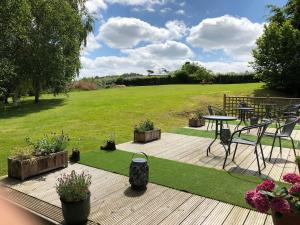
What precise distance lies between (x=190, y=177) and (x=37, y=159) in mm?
2472

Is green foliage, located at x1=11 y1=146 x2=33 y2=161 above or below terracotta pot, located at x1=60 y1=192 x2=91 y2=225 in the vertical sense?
above

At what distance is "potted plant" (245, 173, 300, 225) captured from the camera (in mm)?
2309

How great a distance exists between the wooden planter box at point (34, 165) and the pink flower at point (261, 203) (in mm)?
3454

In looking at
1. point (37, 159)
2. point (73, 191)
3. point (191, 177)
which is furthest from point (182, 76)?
point (73, 191)

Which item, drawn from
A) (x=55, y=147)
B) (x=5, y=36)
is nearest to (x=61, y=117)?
(x=5, y=36)

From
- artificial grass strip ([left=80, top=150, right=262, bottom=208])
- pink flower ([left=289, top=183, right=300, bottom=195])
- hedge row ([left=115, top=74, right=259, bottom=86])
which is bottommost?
artificial grass strip ([left=80, top=150, right=262, bottom=208])

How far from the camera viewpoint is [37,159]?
4555 millimetres

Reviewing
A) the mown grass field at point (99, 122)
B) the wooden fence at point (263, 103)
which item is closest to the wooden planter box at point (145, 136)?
the mown grass field at point (99, 122)

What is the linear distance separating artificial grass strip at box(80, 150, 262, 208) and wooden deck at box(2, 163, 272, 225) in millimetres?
190

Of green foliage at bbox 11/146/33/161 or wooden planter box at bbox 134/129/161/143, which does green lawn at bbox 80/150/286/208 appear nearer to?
green foliage at bbox 11/146/33/161

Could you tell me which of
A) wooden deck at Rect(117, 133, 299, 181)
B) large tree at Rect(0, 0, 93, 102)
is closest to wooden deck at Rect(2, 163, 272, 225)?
wooden deck at Rect(117, 133, 299, 181)

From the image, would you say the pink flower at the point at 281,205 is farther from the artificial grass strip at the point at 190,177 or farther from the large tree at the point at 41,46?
the large tree at the point at 41,46

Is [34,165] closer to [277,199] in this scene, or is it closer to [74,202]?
[74,202]

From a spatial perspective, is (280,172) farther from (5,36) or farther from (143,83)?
(143,83)
